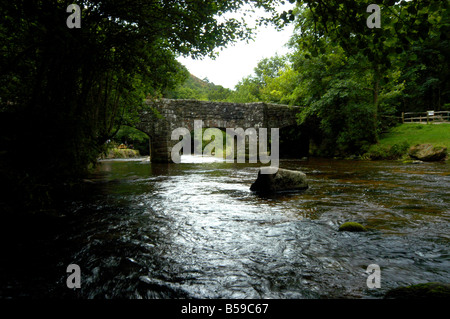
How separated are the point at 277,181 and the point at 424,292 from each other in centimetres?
454

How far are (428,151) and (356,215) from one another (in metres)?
12.3

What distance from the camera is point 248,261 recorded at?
2637mm

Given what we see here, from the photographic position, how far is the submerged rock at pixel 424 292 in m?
1.71

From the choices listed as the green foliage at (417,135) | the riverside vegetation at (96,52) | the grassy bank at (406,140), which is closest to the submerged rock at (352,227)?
the riverside vegetation at (96,52)

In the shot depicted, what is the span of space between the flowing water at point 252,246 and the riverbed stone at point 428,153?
9252 mm

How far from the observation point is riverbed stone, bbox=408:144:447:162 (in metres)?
12.7

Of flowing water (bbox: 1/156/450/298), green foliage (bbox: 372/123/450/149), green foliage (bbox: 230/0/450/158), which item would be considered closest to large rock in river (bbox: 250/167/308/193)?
flowing water (bbox: 1/156/450/298)

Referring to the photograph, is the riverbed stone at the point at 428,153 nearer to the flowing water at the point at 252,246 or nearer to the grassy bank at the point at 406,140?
the grassy bank at the point at 406,140

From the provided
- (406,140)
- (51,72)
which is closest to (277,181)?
(51,72)

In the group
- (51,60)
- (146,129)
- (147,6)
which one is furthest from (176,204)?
(146,129)

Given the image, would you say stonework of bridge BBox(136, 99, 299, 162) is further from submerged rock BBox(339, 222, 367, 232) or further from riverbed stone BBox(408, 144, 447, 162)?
submerged rock BBox(339, 222, 367, 232)

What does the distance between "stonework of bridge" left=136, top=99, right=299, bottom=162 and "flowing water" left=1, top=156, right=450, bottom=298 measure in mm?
10628

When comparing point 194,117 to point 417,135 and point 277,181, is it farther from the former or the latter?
point 417,135

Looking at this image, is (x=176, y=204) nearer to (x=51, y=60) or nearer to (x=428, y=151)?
(x=51, y=60)
